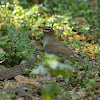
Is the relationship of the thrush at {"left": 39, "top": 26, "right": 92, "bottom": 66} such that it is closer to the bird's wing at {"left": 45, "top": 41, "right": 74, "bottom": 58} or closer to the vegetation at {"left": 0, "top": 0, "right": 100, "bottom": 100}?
the bird's wing at {"left": 45, "top": 41, "right": 74, "bottom": 58}

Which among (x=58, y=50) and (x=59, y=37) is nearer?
(x=58, y=50)

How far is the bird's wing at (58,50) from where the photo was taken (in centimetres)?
636

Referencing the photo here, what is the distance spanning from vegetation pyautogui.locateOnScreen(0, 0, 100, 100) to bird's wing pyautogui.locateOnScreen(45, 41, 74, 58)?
253 millimetres

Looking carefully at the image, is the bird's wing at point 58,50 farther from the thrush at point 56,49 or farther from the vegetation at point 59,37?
the vegetation at point 59,37

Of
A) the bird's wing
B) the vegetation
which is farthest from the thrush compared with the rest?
the vegetation

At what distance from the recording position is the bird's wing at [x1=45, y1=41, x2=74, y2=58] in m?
6.36

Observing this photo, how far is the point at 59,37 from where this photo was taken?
838cm

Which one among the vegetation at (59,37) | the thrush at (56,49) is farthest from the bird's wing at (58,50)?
the vegetation at (59,37)

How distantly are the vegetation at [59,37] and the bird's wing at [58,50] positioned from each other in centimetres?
25

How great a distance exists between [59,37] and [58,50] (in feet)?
6.48

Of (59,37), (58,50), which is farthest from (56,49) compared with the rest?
(59,37)

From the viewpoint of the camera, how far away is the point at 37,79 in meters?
5.46

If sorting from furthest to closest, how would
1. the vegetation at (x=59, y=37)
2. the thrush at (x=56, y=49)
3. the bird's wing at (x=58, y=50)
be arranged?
the bird's wing at (x=58, y=50), the thrush at (x=56, y=49), the vegetation at (x=59, y=37)

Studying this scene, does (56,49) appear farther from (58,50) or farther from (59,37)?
(59,37)
